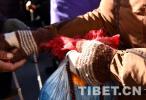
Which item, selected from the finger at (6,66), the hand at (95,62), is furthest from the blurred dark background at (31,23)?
the hand at (95,62)

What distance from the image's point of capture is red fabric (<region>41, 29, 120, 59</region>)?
167cm

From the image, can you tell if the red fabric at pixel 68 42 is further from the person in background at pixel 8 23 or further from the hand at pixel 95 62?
the person in background at pixel 8 23

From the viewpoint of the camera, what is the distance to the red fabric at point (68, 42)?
5.48 ft

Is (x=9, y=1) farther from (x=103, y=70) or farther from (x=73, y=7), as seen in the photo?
(x=103, y=70)

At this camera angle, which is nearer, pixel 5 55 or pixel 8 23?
pixel 5 55

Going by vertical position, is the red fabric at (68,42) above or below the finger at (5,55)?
above

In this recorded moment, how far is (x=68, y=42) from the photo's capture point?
5.60ft

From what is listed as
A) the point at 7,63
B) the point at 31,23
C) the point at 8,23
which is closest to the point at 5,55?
the point at 7,63

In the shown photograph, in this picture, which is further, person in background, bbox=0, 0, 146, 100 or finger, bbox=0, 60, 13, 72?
finger, bbox=0, 60, 13, 72

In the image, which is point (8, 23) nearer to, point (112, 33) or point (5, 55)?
point (5, 55)

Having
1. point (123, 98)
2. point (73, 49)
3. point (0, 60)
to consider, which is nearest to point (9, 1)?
point (0, 60)

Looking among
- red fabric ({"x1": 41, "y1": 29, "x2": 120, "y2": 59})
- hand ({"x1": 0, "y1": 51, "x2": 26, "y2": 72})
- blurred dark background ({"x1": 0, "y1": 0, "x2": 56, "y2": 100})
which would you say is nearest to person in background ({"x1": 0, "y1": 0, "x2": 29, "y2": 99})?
blurred dark background ({"x1": 0, "y1": 0, "x2": 56, "y2": 100})

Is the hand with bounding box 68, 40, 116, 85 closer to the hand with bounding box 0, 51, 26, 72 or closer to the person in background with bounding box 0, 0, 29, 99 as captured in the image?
the hand with bounding box 0, 51, 26, 72

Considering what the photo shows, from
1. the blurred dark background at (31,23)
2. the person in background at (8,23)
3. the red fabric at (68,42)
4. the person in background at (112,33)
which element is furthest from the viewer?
the blurred dark background at (31,23)
